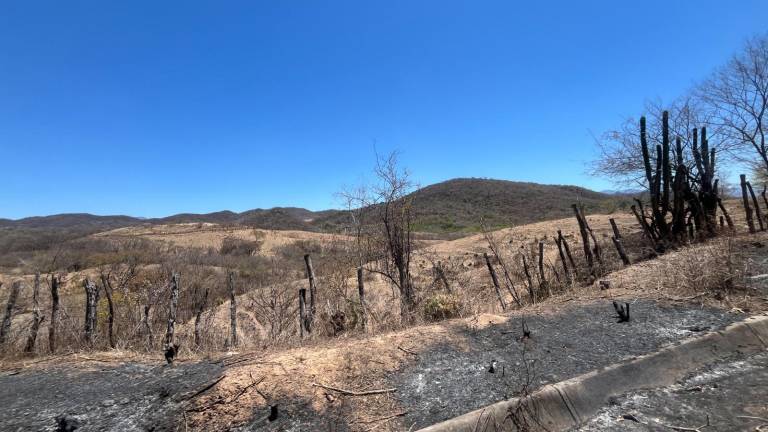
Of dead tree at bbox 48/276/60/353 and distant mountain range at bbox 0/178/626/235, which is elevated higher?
distant mountain range at bbox 0/178/626/235

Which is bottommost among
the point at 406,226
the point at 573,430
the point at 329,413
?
the point at 573,430

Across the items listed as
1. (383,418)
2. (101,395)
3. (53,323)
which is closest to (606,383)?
(383,418)

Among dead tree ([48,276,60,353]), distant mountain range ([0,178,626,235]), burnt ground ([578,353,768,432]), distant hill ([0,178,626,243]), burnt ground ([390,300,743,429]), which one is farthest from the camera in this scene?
distant mountain range ([0,178,626,235])

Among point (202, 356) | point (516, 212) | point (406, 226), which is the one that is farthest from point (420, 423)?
point (516, 212)

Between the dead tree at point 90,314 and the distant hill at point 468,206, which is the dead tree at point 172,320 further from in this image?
the distant hill at point 468,206

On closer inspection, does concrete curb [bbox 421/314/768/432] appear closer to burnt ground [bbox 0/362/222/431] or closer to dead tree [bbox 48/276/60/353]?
burnt ground [bbox 0/362/222/431]

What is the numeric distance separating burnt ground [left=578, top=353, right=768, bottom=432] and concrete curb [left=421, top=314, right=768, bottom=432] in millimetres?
118

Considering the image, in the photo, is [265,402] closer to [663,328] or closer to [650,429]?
[650,429]

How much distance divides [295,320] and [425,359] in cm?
Answer: 353

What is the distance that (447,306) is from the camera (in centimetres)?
621

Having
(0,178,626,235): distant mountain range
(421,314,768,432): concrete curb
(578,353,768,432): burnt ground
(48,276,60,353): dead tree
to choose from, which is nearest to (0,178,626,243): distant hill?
(0,178,626,235): distant mountain range

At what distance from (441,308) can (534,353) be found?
6.27ft

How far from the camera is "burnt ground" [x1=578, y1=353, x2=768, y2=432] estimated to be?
3299 millimetres

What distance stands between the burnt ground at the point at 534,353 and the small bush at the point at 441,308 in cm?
97
